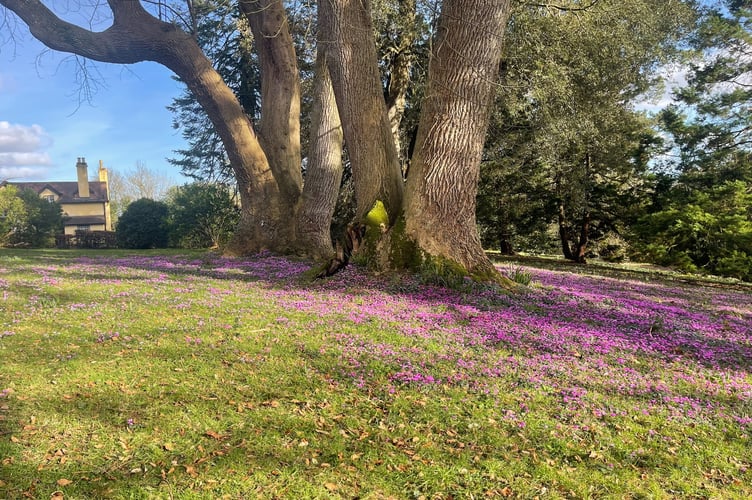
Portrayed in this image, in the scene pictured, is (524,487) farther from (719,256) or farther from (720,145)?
(720,145)

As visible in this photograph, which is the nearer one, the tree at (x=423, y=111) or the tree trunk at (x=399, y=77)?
the tree at (x=423, y=111)

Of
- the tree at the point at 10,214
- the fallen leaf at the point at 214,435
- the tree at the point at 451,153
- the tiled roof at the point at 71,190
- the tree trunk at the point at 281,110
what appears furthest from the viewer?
the tiled roof at the point at 71,190

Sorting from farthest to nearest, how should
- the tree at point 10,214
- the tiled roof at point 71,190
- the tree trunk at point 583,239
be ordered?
the tiled roof at point 71,190 < the tree at point 10,214 < the tree trunk at point 583,239

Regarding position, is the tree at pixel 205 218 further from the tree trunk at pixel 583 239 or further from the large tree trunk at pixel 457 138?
the large tree trunk at pixel 457 138

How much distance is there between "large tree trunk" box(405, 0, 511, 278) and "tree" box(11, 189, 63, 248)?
84.0 ft

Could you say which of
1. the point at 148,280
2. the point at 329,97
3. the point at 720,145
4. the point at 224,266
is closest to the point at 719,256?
the point at 720,145

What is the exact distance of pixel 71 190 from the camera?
50.5 m

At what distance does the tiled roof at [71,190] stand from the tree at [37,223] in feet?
85.9

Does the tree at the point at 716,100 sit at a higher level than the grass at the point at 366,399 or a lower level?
higher

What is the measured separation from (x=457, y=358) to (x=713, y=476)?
201 centimetres

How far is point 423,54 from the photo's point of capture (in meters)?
15.0

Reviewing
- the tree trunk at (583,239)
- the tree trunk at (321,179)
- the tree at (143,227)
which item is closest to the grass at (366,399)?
the tree trunk at (321,179)

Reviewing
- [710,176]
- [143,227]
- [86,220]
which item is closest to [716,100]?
[710,176]

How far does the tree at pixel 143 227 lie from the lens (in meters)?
24.0
